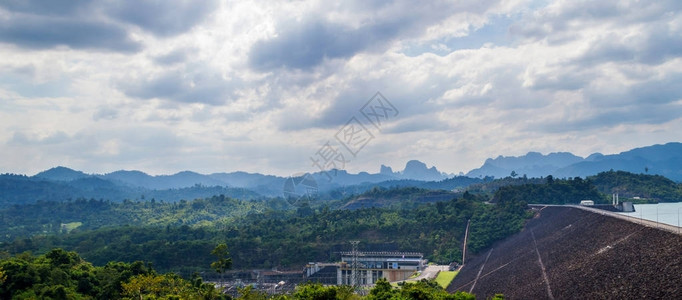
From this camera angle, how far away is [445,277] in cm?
5831

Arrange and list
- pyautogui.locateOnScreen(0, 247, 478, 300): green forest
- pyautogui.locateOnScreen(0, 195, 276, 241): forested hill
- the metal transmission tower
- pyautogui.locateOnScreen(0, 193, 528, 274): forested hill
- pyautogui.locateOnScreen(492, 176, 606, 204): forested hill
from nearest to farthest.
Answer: pyautogui.locateOnScreen(0, 247, 478, 300): green forest, the metal transmission tower, pyautogui.locateOnScreen(0, 193, 528, 274): forested hill, pyautogui.locateOnScreen(492, 176, 606, 204): forested hill, pyautogui.locateOnScreen(0, 195, 276, 241): forested hill

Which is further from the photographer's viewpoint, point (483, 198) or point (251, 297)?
point (483, 198)

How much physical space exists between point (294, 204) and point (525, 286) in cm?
14928

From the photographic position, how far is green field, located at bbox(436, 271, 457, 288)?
180ft

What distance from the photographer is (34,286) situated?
28.3 meters

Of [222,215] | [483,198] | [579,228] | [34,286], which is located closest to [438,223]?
[483,198]

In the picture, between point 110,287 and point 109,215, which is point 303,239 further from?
point 109,215

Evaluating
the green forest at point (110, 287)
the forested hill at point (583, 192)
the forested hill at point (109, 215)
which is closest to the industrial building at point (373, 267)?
the forested hill at point (583, 192)

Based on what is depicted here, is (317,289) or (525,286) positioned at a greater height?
(317,289)

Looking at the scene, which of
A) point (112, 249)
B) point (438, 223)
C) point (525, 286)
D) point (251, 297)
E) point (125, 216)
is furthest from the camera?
point (125, 216)

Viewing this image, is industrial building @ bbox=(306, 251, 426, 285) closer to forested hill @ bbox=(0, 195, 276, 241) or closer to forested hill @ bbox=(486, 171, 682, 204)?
forested hill @ bbox=(486, 171, 682, 204)

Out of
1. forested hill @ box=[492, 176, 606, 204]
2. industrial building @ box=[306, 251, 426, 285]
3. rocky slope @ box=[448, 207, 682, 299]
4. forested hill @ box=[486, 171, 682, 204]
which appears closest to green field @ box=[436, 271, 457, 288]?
rocky slope @ box=[448, 207, 682, 299]

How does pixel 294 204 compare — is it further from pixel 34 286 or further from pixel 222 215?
pixel 34 286

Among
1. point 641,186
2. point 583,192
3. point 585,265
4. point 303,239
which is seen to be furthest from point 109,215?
point 585,265
